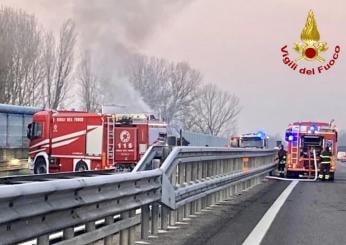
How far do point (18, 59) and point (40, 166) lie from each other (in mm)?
24717

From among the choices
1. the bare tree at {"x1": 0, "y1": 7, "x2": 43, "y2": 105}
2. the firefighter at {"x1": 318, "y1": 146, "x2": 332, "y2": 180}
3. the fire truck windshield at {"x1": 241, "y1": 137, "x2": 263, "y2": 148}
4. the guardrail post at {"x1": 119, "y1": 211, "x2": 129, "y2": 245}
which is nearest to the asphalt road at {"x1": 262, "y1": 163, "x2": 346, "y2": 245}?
the guardrail post at {"x1": 119, "y1": 211, "x2": 129, "y2": 245}

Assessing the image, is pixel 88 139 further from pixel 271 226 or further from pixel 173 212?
pixel 271 226

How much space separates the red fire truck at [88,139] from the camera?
27.6 metres

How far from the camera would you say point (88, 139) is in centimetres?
2819

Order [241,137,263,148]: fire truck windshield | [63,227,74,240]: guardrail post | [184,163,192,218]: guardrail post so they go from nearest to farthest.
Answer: [63,227,74,240]: guardrail post
[184,163,192,218]: guardrail post
[241,137,263,148]: fire truck windshield

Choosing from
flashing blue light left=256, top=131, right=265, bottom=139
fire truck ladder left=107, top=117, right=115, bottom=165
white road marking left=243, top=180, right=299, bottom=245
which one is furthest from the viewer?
flashing blue light left=256, top=131, right=265, bottom=139

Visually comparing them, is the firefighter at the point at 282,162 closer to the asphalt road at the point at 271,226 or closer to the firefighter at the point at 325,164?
the firefighter at the point at 325,164

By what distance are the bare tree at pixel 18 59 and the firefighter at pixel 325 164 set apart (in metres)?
28.5

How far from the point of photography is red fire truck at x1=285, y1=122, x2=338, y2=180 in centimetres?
3142

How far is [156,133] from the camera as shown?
28438mm

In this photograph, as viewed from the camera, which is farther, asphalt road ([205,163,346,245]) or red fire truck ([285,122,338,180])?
red fire truck ([285,122,338,180])

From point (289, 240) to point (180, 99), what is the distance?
79.1m

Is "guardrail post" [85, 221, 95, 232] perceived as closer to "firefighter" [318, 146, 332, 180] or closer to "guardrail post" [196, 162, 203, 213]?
"guardrail post" [196, 162, 203, 213]

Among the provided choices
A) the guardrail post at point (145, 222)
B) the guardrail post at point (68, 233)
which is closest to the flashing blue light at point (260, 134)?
the guardrail post at point (145, 222)
